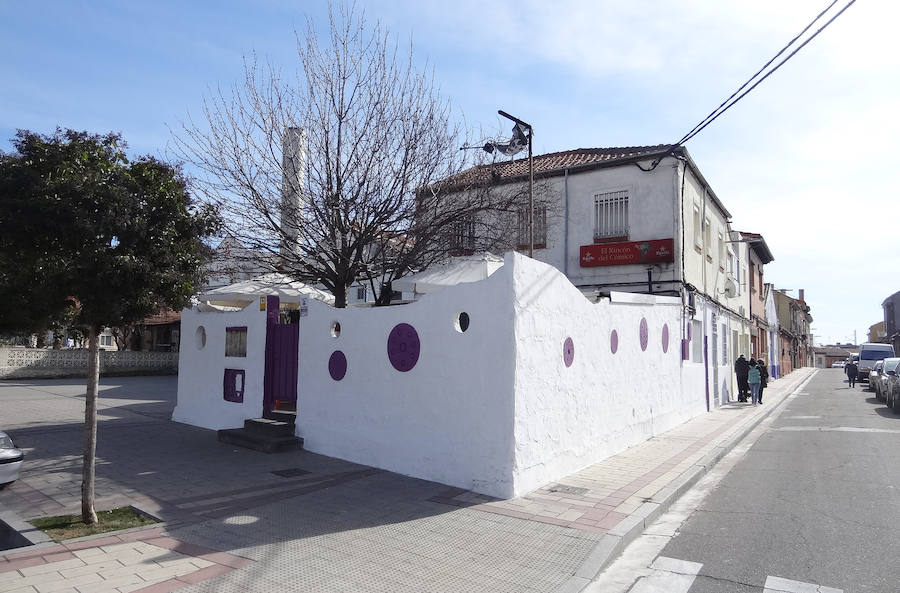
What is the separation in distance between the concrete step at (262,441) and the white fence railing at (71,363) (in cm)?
1856

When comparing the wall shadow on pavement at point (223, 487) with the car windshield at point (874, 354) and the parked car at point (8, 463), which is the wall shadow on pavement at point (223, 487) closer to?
the parked car at point (8, 463)

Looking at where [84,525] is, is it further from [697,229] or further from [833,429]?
[697,229]

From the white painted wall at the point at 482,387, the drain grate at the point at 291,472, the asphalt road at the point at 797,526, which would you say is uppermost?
the white painted wall at the point at 482,387

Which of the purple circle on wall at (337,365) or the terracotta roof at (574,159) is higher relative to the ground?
the terracotta roof at (574,159)

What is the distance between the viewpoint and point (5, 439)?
705 cm

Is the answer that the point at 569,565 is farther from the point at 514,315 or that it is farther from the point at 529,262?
the point at 529,262

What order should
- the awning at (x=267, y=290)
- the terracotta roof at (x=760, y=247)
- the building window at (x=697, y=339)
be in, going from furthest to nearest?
the terracotta roof at (x=760, y=247) < the building window at (x=697, y=339) < the awning at (x=267, y=290)

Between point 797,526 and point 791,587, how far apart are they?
1.77 m

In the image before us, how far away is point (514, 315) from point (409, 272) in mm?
4569

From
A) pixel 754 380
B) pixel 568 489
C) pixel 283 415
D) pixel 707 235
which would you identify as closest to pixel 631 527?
pixel 568 489

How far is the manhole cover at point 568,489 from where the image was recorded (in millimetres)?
6984

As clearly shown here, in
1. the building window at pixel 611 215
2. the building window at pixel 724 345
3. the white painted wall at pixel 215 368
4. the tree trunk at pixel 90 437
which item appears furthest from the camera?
the building window at pixel 724 345

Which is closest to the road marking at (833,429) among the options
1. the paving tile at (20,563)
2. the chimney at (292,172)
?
the chimney at (292,172)

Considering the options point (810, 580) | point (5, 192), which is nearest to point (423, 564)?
point (810, 580)
